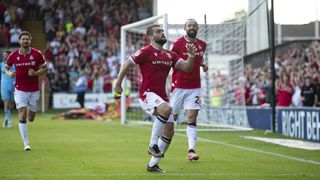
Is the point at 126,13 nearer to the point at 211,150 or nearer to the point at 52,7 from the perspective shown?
the point at 52,7

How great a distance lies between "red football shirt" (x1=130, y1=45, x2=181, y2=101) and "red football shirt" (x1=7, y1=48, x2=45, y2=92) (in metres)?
4.71

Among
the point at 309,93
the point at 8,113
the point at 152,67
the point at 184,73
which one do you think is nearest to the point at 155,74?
the point at 152,67

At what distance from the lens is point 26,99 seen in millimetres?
16078

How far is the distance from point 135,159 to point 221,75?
511 inches

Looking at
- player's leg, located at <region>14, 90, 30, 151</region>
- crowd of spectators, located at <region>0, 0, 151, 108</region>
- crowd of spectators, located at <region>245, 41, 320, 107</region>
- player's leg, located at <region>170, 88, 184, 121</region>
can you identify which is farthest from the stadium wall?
crowd of spectators, located at <region>0, 0, 151, 108</region>

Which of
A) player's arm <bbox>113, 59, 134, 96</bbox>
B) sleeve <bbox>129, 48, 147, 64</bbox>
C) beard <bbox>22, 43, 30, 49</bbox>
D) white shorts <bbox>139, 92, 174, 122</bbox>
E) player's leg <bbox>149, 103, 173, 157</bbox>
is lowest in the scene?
player's leg <bbox>149, 103, 173, 157</bbox>

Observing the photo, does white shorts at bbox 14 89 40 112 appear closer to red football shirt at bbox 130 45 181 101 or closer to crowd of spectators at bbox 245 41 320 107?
red football shirt at bbox 130 45 181 101

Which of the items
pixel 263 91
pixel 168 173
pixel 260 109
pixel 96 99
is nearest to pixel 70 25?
pixel 96 99

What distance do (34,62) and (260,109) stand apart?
999 centimetres

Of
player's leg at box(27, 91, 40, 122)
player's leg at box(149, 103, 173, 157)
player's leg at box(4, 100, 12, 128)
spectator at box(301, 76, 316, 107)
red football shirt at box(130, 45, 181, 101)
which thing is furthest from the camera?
spectator at box(301, 76, 316, 107)

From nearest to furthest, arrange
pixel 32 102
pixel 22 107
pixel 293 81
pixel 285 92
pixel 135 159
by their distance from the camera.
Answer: pixel 135 159 → pixel 22 107 → pixel 32 102 → pixel 285 92 → pixel 293 81

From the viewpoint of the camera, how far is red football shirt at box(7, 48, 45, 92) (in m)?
16.0

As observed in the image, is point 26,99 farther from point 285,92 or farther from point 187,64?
point 285,92

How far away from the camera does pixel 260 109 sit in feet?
78.6
